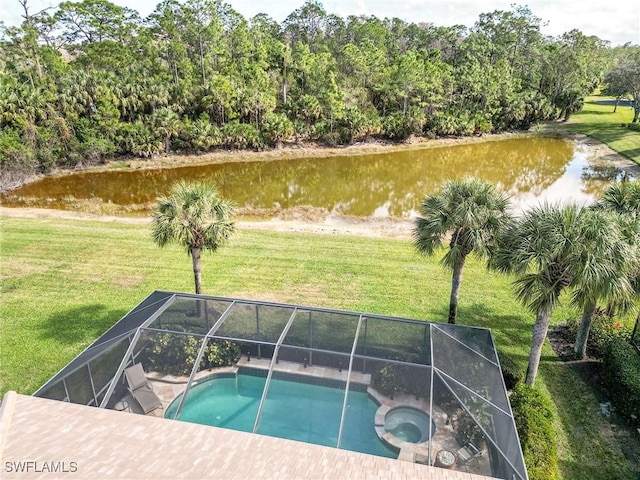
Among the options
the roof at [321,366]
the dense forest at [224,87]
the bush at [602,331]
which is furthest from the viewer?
the dense forest at [224,87]

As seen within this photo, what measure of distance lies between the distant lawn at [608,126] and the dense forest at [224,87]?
2839 millimetres

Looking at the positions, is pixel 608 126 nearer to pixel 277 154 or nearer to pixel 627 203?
pixel 277 154

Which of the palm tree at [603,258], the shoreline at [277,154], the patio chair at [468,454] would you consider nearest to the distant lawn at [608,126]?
the shoreline at [277,154]

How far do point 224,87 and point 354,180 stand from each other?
51.7 ft

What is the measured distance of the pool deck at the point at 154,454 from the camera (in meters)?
5.47

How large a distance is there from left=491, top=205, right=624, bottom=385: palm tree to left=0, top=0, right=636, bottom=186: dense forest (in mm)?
33014

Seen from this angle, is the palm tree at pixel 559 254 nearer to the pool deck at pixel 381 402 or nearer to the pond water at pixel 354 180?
the pool deck at pixel 381 402

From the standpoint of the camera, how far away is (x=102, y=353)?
8945 millimetres

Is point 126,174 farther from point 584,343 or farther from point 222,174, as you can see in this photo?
point 584,343

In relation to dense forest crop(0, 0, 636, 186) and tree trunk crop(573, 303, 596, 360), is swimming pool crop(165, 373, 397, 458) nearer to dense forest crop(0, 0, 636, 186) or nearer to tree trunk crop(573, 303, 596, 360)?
tree trunk crop(573, 303, 596, 360)

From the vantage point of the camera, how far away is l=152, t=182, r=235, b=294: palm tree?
454 inches

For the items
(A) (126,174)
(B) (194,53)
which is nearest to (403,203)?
(A) (126,174)

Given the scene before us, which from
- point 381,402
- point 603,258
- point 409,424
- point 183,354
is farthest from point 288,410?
point 603,258

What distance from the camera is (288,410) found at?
7895 millimetres
